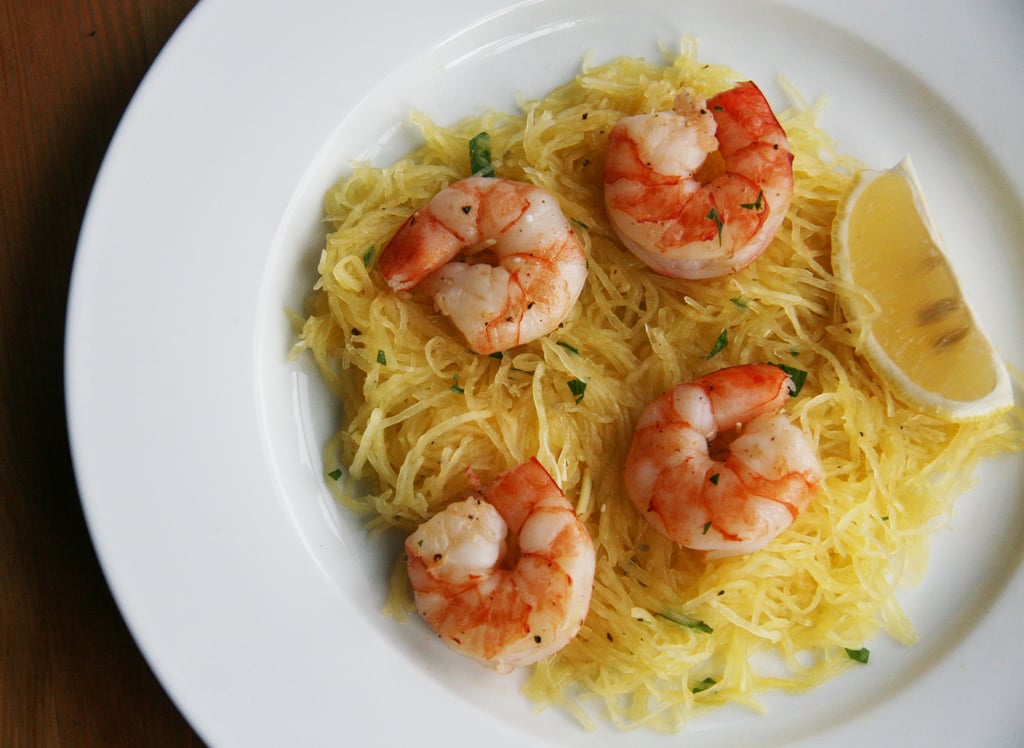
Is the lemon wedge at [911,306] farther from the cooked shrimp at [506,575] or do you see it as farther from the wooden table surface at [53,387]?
the wooden table surface at [53,387]

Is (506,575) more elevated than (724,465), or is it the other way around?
(724,465)

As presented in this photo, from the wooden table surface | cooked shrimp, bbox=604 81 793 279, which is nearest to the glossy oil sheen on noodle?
cooked shrimp, bbox=604 81 793 279

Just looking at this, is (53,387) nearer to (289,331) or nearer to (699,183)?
(289,331)

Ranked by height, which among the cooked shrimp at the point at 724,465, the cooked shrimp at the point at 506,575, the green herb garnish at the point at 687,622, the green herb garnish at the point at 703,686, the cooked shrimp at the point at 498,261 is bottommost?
the green herb garnish at the point at 703,686

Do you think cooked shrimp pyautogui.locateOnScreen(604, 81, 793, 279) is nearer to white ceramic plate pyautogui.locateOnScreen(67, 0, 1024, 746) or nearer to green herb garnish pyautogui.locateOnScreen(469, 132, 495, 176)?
green herb garnish pyautogui.locateOnScreen(469, 132, 495, 176)

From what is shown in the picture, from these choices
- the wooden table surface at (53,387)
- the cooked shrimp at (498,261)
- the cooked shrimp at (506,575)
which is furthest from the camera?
the wooden table surface at (53,387)

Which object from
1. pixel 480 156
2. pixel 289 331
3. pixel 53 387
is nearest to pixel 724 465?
pixel 480 156

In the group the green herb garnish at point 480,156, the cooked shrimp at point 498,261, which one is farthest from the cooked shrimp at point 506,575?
the green herb garnish at point 480,156
